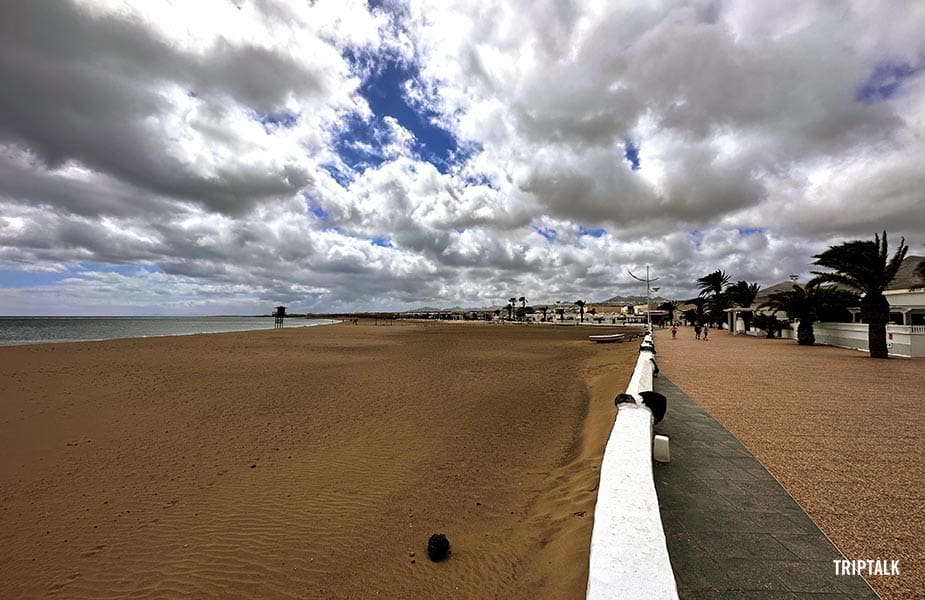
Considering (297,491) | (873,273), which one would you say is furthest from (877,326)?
(297,491)

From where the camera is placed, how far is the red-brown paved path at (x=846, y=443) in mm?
2924

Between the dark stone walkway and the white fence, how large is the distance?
1625 cm

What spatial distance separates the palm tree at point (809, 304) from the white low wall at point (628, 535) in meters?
23.7

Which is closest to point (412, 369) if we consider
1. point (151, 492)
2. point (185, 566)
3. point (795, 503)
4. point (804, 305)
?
point (151, 492)

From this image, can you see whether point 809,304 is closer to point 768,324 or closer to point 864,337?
point 864,337

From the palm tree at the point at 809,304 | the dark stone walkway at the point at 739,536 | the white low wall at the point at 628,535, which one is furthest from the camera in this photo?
the palm tree at the point at 809,304

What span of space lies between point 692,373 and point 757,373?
1.64 meters

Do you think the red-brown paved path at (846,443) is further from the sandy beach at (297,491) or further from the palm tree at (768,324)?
the palm tree at (768,324)

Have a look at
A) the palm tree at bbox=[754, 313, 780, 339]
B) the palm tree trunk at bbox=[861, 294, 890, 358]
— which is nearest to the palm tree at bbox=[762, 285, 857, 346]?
the palm tree at bbox=[754, 313, 780, 339]

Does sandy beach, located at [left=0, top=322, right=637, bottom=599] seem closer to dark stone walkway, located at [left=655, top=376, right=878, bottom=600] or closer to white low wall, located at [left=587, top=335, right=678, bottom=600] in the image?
white low wall, located at [left=587, top=335, right=678, bottom=600]

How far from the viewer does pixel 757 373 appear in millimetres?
11180

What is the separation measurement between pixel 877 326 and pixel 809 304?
6.96 metres

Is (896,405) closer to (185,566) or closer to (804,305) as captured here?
(185,566)

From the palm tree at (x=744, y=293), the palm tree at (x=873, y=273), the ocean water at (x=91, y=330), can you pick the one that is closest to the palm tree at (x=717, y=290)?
the palm tree at (x=744, y=293)
